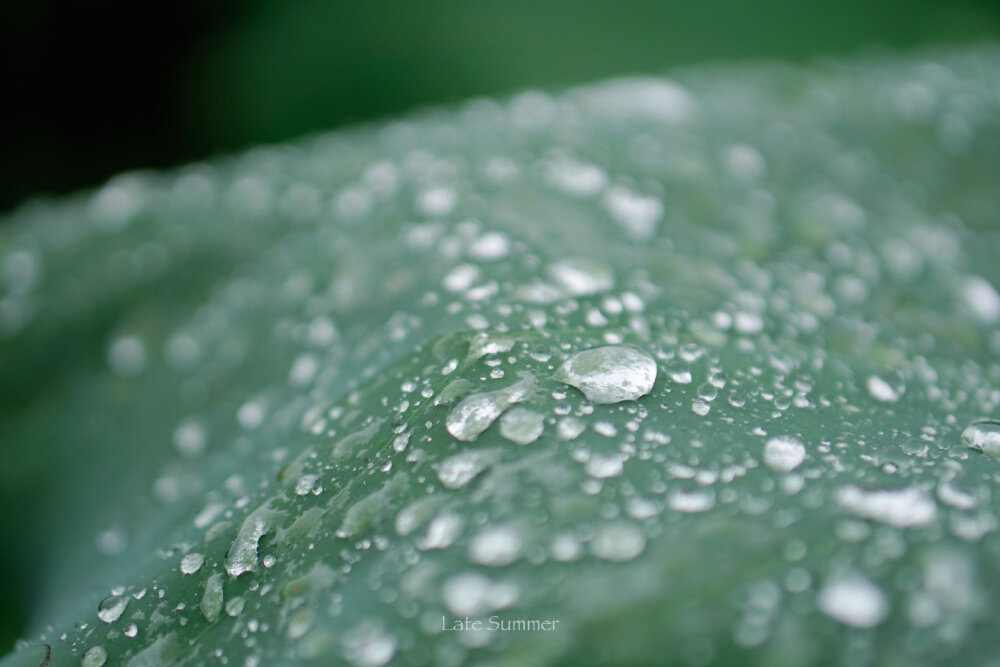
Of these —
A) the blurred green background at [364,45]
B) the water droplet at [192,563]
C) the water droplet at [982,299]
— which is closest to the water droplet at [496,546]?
the water droplet at [192,563]

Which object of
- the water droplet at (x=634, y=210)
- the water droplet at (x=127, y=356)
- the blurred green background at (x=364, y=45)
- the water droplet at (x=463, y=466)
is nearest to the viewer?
the water droplet at (x=463, y=466)

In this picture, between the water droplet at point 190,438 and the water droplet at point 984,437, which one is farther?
the water droplet at point 190,438

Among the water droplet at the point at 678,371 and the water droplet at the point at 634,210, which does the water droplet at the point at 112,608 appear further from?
the water droplet at the point at 634,210

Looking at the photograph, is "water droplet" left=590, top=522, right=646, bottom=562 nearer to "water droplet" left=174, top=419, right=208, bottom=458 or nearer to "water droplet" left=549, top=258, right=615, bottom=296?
"water droplet" left=549, top=258, right=615, bottom=296

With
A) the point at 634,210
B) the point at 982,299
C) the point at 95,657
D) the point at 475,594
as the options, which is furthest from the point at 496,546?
the point at 982,299

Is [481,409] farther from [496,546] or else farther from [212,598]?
[212,598]

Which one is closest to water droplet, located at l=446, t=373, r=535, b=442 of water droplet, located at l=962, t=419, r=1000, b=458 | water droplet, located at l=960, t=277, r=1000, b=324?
water droplet, located at l=962, t=419, r=1000, b=458

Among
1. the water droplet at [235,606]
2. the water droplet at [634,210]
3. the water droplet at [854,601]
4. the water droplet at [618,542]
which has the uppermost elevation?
the water droplet at [854,601]
